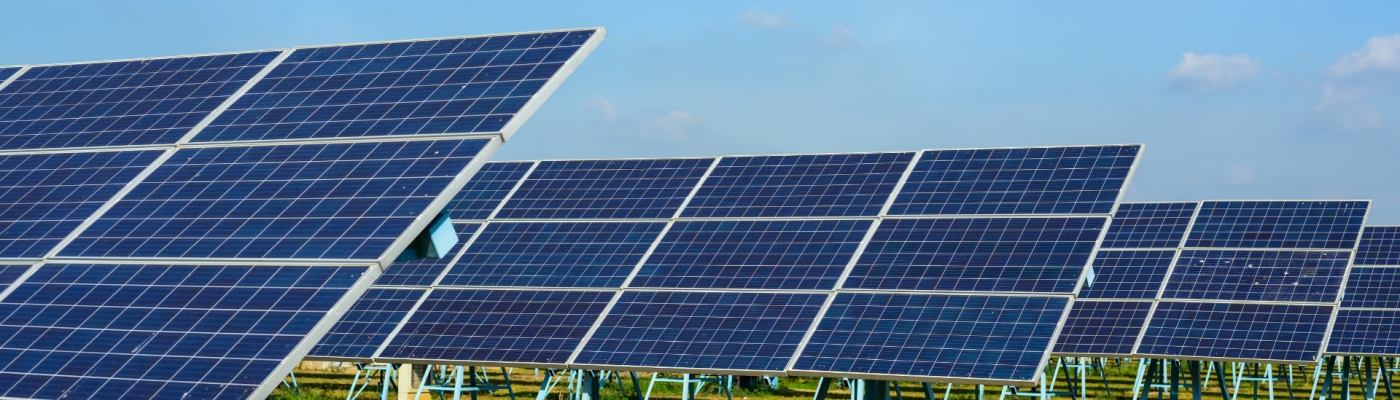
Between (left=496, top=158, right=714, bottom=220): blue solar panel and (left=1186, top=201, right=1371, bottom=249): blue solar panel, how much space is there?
14200 millimetres

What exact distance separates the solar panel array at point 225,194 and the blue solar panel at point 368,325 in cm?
537

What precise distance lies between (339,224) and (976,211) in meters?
11.9

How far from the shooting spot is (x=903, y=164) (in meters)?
22.7

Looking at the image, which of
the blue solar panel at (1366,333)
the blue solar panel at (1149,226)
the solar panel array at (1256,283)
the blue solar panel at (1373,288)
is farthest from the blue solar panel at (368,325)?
the blue solar panel at (1373,288)

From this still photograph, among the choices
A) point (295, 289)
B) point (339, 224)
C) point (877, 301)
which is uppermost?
point (877, 301)

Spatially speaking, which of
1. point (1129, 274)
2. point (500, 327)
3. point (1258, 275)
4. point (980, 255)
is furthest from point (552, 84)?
point (1258, 275)

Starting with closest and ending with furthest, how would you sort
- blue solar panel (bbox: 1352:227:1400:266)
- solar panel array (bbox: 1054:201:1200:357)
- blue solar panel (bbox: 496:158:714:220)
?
blue solar panel (bbox: 496:158:714:220), solar panel array (bbox: 1054:201:1200:357), blue solar panel (bbox: 1352:227:1400:266)

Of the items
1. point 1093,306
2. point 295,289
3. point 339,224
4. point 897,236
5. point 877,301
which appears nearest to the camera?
→ point 295,289

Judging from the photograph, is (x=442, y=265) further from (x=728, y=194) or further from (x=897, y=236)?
(x=897, y=236)

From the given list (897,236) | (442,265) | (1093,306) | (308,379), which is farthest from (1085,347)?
(308,379)

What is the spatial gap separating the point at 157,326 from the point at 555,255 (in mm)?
11750

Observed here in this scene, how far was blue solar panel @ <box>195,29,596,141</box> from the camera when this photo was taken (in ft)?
40.5

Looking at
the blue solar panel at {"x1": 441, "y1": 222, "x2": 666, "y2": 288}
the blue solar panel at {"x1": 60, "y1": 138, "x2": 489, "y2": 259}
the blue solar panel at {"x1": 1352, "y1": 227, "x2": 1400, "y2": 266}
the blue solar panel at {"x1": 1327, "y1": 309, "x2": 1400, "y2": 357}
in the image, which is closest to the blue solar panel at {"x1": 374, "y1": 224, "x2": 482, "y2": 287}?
the blue solar panel at {"x1": 441, "y1": 222, "x2": 666, "y2": 288}

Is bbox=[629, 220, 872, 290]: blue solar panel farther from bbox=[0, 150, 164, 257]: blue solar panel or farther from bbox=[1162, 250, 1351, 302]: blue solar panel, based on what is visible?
bbox=[1162, 250, 1351, 302]: blue solar panel
